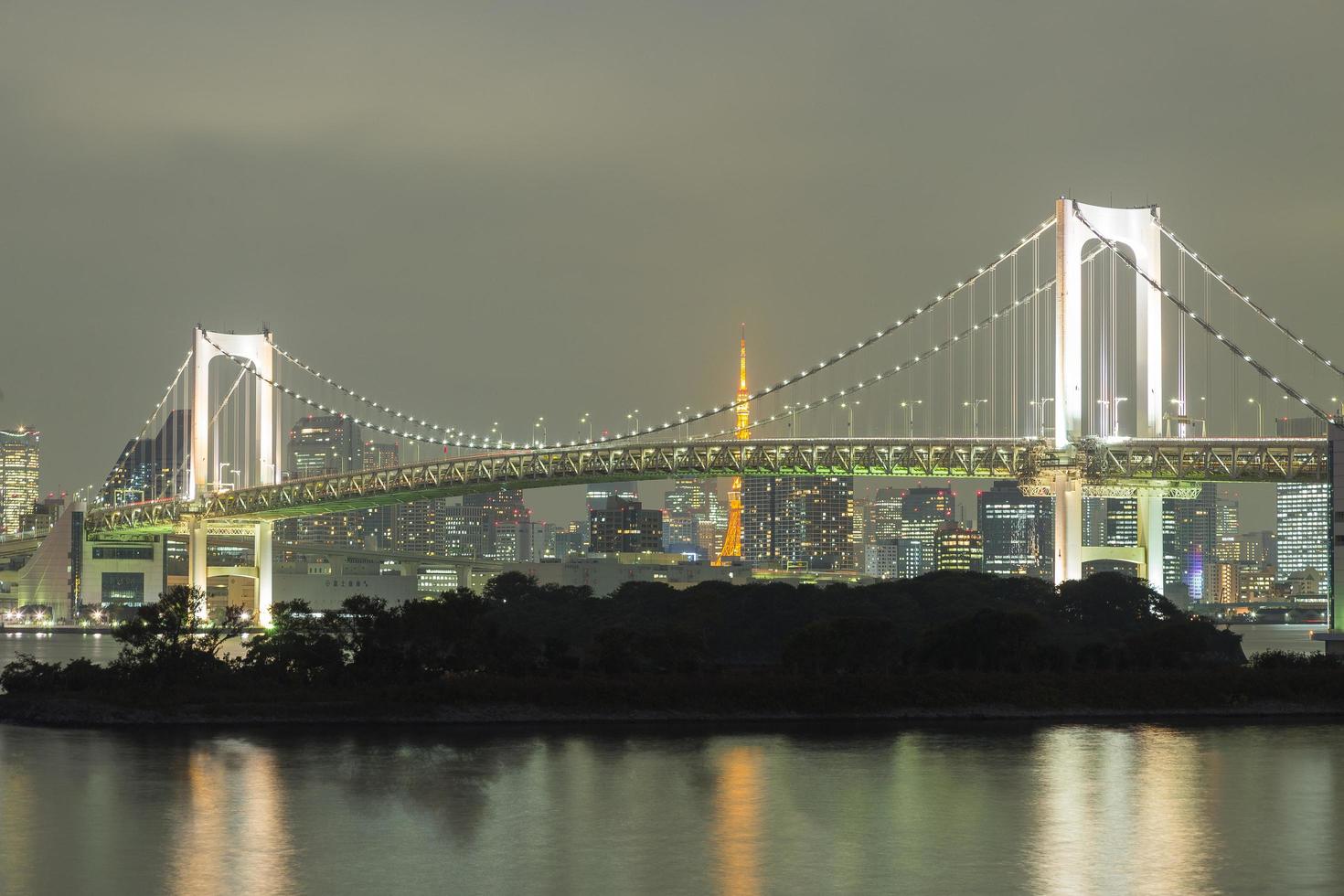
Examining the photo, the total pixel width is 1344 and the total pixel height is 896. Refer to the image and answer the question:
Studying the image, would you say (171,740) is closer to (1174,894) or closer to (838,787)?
(838,787)

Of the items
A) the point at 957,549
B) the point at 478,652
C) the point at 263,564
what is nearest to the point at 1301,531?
the point at 957,549

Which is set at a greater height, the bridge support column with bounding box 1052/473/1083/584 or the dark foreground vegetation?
the bridge support column with bounding box 1052/473/1083/584

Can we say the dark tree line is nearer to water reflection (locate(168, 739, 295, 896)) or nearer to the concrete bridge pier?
the concrete bridge pier

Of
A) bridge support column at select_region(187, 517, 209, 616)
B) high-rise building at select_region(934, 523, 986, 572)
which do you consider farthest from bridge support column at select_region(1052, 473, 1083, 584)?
high-rise building at select_region(934, 523, 986, 572)

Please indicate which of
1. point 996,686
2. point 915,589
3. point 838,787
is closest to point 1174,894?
point 838,787

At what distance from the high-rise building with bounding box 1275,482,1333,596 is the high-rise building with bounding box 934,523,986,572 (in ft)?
85.8

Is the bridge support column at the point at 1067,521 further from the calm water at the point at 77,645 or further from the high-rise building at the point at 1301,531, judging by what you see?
the high-rise building at the point at 1301,531

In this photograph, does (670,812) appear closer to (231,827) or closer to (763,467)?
(231,827)

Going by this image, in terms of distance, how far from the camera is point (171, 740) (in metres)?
31.3

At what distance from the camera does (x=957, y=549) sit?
156375 millimetres

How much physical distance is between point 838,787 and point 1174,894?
7.53 meters

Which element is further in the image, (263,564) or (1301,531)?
(1301,531)

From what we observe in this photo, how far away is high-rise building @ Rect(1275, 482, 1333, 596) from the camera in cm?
16025

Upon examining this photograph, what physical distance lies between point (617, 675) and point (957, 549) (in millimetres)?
121193
